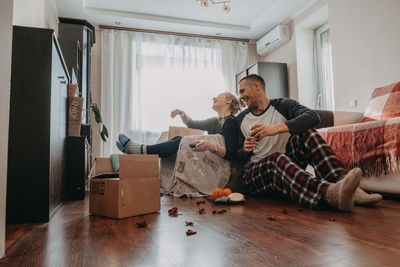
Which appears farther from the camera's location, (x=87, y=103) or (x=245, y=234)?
Answer: (x=87, y=103)

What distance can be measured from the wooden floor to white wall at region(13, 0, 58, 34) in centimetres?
144

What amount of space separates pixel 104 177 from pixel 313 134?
111cm

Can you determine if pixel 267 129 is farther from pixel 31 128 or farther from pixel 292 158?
pixel 31 128

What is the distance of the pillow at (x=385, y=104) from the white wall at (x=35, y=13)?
2.73 meters

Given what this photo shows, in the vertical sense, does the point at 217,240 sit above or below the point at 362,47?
below

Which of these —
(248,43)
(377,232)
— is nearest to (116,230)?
(377,232)

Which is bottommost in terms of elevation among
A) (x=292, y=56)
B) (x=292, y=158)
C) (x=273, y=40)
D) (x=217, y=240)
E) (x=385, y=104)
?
(x=217, y=240)

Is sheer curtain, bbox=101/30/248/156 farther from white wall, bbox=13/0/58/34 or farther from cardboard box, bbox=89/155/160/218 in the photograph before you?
cardboard box, bbox=89/155/160/218

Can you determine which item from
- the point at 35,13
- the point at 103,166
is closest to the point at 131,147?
the point at 103,166

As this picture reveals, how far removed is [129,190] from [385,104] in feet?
7.28

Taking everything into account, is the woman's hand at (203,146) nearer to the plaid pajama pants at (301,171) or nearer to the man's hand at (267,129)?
Answer: the plaid pajama pants at (301,171)

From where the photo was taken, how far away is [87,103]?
3.56 meters

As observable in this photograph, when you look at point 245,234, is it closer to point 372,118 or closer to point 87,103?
point 372,118

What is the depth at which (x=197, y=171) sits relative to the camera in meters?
2.06
